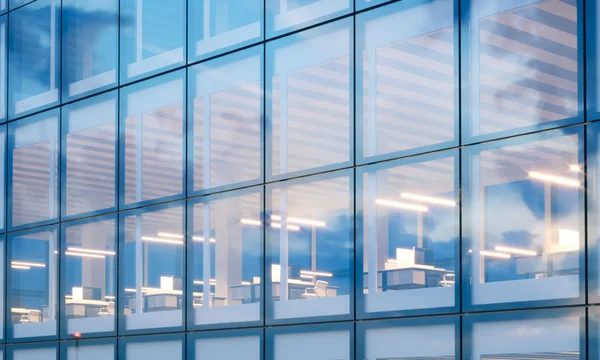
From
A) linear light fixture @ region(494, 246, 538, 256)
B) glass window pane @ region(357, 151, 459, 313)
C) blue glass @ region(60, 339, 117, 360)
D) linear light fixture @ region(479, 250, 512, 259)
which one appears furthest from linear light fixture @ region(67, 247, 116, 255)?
linear light fixture @ region(494, 246, 538, 256)

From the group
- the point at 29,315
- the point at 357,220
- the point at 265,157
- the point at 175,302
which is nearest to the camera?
the point at 357,220

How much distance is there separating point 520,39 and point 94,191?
28.2ft

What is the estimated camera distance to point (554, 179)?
1201 centimetres

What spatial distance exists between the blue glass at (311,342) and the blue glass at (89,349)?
3641mm

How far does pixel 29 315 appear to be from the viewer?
63.2 ft

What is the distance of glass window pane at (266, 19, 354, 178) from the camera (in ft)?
47.3

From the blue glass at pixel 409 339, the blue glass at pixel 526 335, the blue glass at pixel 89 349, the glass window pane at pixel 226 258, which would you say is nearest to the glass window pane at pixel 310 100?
the glass window pane at pixel 226 258

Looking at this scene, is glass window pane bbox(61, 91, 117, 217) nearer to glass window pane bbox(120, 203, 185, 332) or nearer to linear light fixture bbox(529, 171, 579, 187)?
glass window pane bbox(120, 203, 185, 332)

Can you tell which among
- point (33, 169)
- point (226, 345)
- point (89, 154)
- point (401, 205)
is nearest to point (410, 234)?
point (401, 205)

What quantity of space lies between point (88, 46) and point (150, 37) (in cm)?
172

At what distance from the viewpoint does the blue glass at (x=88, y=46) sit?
713 inches

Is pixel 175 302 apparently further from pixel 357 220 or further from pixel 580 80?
pixel 580 80

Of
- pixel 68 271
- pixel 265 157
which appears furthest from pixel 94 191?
pixel 265 157

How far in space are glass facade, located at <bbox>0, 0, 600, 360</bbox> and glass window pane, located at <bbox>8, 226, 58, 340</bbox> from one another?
45mm
